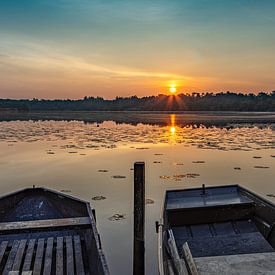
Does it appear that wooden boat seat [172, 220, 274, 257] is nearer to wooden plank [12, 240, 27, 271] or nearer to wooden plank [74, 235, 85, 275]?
wooden plank [74, 235, 85, 275]

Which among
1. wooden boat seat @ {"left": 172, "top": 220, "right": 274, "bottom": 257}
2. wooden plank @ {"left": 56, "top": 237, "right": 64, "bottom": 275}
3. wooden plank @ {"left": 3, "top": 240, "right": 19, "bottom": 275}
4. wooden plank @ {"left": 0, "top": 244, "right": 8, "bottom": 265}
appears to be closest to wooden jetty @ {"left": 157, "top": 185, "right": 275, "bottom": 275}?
wooden boat seat @ {"left": 172, "top": 220, "right": 274, "bottom": 257}

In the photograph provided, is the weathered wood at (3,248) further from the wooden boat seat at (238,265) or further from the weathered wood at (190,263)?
the wooden boat seat at (238,265)

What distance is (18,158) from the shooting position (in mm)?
21391

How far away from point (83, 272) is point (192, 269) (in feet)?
6.88

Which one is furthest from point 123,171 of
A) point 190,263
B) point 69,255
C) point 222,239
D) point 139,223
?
point 190,263

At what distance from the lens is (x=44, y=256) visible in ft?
21.1

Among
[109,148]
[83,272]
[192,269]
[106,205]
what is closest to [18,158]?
[109,148]

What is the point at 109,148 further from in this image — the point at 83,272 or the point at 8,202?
the point at 83,272

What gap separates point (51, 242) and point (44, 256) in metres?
0.53

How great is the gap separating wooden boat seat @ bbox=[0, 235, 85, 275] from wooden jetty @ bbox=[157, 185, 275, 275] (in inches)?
64.3

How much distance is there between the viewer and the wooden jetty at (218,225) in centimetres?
638

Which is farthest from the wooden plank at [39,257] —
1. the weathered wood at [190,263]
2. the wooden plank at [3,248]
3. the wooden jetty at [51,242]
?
the weathered wood at [190,263]

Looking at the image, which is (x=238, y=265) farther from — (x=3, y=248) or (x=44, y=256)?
(x=3, y=248)

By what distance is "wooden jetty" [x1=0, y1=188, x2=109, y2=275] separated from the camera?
5.93 meters
